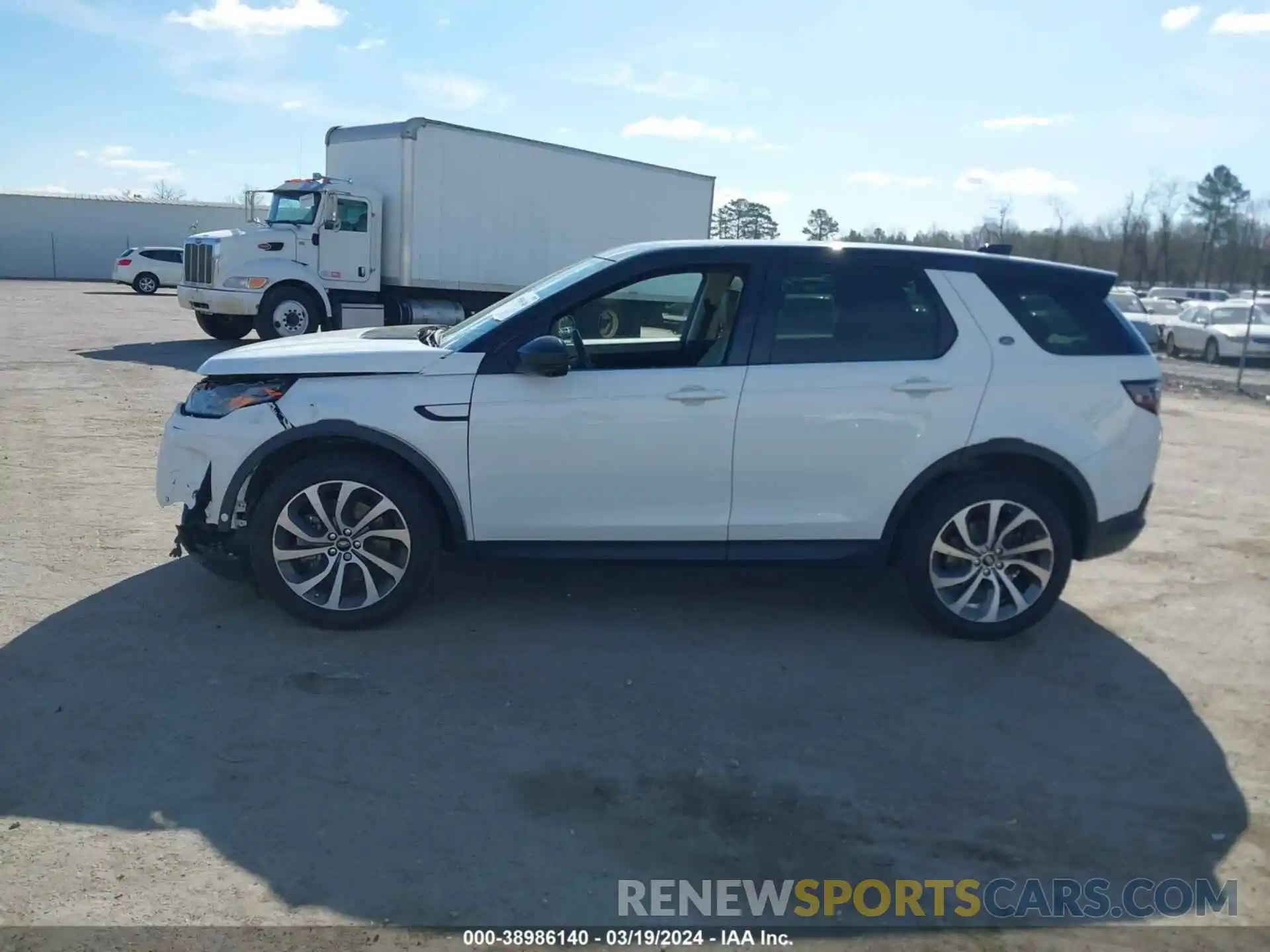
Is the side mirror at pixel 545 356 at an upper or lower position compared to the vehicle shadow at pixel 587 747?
upper

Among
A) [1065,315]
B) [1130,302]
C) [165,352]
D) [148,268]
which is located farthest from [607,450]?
[148,268]

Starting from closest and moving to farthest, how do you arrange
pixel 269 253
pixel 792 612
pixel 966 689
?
pixel 966 689 → pixel 792 612 → pixel 269 253

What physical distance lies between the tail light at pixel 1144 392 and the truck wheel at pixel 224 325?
16006 millimetres

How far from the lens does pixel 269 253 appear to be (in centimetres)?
1738

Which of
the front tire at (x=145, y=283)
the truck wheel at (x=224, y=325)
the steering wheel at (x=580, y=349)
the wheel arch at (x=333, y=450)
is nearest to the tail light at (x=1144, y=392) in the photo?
the steering wheel at (x=580, y=349)

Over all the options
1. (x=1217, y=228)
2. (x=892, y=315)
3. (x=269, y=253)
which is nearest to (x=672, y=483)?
(x=892, y=315)

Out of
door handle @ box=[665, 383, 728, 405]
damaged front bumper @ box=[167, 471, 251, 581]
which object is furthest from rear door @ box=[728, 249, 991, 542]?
damaged front bumper @ box=[167, 471, 251, 581]

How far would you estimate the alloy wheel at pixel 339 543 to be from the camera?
5.00 m

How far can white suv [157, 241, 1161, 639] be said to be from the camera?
501 cm

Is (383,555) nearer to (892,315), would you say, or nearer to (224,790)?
(224,790)

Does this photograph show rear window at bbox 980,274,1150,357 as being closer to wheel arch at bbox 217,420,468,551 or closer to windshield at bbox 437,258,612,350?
windshield at bbox 437,258,612,350

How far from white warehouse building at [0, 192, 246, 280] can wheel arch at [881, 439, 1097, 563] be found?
48.7m

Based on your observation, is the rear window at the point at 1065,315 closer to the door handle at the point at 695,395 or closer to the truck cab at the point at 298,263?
the door handle at the point at 695,395

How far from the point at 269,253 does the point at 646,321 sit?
1282 cm
